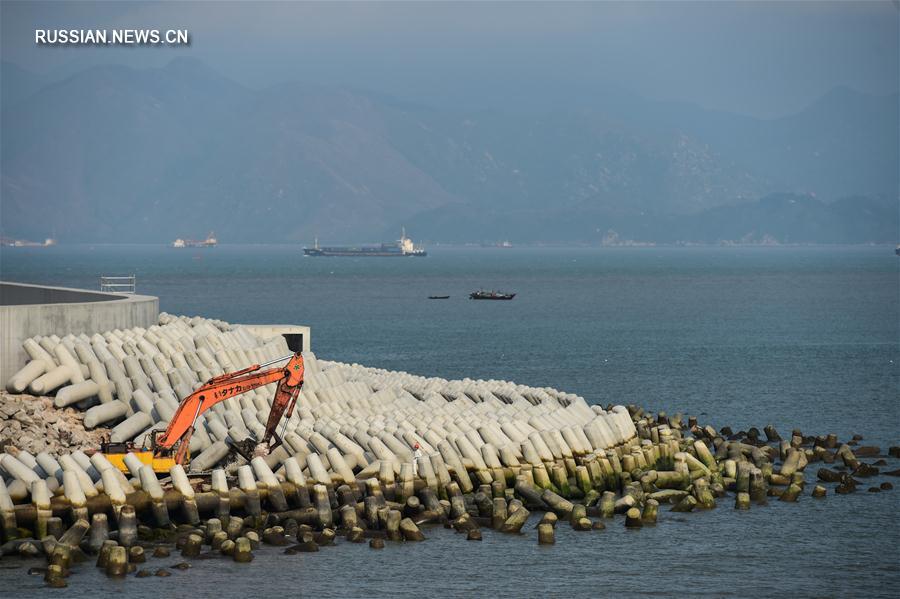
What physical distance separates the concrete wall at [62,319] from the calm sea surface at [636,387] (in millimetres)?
11976

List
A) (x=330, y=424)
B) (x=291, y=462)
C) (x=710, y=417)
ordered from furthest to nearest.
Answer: (x=710, y=417), (x=330, y=424), (x=291, y=462)

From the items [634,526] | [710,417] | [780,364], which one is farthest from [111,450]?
[780,364]

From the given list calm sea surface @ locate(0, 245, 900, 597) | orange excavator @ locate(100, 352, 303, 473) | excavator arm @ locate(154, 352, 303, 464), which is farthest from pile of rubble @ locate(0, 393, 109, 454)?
calm sea surface @ locate(0, 245, 900, 597)

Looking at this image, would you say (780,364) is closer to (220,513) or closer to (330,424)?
(330,424)

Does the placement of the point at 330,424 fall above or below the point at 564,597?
above

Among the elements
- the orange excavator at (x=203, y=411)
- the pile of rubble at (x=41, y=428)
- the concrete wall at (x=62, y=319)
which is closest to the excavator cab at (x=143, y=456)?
the orange excavator at (x=203, y=411)

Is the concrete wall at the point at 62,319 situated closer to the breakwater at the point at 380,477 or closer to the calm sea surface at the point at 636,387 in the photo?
the breakwater at the point at 380,477

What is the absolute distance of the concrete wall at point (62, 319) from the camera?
35.2 meters

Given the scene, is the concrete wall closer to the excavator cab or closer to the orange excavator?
the orange excavator

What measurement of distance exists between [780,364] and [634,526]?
44.4m

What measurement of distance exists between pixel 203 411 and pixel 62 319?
27.5 feet

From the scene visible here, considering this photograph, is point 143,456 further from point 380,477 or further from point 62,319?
point 62,319

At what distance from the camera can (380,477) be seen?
2816 centimetres

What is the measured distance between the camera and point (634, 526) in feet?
93.3
